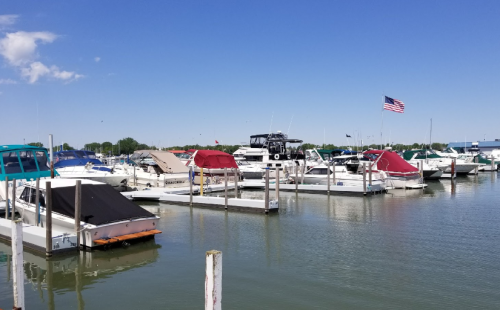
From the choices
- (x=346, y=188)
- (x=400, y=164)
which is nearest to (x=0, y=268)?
(x=346, y=188)

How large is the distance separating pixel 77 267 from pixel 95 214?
2.08m

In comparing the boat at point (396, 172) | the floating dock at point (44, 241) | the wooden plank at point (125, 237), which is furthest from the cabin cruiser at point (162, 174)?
the floating dock at point (44, 241)

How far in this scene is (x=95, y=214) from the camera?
13.1m

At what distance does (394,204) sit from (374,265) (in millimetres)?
13317

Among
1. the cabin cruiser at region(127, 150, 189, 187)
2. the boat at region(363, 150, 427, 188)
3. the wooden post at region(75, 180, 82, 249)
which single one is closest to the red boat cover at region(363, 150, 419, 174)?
the boat at region(363, 150, 427, 188)

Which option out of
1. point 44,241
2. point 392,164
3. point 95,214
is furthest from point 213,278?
point 392,164

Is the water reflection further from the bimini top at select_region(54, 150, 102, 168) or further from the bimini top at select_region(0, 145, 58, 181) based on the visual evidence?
the bimini top at select_region(54, 150, 102, 168)

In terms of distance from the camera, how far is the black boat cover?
1309 centimetres

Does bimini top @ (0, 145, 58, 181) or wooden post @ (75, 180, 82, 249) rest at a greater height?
bimini top @ (0, 145, 58, 181)

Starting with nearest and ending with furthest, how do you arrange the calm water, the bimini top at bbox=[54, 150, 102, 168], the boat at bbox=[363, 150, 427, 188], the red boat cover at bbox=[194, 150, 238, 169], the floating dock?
1. the calm water
2. the floating dock
3. the bimini top at bbox=[54, 150, 102, 168]
4. the boat at bbox=[363, 150, 427, 188]
5. the red boat cover at bbox=[194, 150, 238, 169]

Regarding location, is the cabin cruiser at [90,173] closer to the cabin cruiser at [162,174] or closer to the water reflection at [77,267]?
the cabin cruiser at [162,174]

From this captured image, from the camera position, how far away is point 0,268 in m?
11.4

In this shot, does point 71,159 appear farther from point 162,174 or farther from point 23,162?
point 23,162

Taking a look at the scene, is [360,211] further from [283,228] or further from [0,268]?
[0,268]
